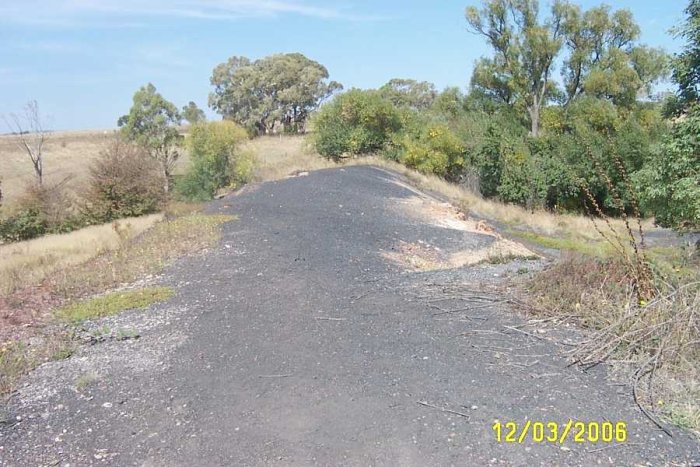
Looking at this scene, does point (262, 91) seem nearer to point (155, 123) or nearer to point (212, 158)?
point (155, 123)

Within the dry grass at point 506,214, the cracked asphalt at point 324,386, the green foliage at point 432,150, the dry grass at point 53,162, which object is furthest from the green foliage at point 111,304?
the dry grass at point 53,162

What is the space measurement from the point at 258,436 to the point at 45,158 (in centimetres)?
5245

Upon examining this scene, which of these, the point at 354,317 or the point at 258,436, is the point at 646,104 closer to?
the point at 354,317

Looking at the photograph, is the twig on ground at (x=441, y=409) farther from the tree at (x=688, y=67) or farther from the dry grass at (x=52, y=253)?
the tree at (x=688, y=67)

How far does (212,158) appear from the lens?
29906 millimetres

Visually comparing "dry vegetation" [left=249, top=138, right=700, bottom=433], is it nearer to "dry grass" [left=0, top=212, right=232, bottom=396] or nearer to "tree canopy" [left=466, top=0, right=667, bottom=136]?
"dry grass" [left=0, top=212, right=232, bottom=396]

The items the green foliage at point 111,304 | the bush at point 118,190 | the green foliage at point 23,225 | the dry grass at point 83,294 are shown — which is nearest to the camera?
the dry grass at point 83,294

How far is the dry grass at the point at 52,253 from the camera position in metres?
10.3

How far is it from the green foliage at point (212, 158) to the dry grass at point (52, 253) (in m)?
8.54

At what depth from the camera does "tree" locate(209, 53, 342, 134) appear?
6088 centimetres

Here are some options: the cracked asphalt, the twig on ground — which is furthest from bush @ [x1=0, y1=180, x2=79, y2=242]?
the twig on ground

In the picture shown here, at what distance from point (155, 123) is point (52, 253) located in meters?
24.6

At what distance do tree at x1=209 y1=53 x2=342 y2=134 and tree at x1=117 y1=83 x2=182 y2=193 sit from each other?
19.5m

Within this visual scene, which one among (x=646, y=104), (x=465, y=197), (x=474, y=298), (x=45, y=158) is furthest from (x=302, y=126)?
(x=474, y=298)
